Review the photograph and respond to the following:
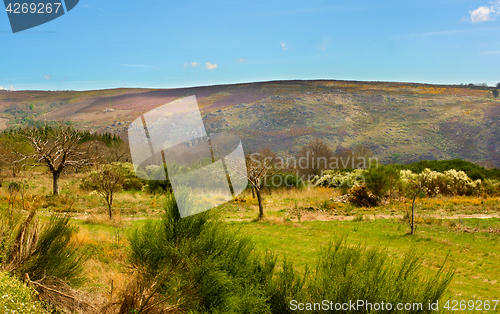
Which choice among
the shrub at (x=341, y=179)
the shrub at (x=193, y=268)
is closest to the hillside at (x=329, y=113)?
the shrub at (x=341, y=179)

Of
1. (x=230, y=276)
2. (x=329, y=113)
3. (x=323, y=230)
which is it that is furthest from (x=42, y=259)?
(x=329, y=113)

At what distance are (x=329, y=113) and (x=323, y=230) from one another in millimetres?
78460

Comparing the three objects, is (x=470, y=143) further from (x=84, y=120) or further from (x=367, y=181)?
(x=84, y=120)

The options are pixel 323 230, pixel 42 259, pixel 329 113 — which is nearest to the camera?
pixel 42 259

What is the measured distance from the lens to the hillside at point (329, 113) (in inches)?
2559

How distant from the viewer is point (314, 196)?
939 inches

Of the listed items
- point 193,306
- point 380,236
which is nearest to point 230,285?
point 193,306

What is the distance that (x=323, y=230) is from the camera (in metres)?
13.9

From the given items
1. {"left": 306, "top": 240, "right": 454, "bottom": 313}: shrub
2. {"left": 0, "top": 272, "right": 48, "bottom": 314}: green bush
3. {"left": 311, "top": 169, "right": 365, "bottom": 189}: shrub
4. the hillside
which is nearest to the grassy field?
{"left": 306, "top": 240, "right": 454, "bottom": 313}: shrub

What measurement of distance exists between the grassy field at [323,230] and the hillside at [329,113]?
36.5 m

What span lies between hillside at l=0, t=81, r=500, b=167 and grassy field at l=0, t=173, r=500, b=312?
120ft

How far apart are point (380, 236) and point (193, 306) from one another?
1014 cm

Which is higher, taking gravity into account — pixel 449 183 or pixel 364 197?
pixel 449 183

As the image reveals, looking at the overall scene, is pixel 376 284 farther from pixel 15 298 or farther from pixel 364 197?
pixel 364 197
